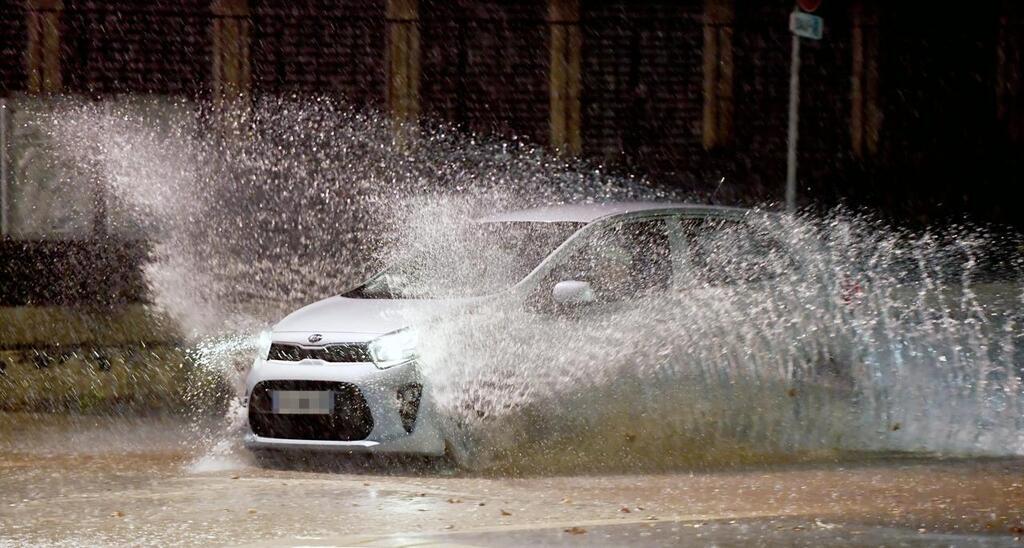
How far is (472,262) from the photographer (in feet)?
32.3

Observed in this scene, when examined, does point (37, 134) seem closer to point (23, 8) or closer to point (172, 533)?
point (23, 8)

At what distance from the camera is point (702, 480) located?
8.81m

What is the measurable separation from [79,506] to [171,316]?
37.9ft

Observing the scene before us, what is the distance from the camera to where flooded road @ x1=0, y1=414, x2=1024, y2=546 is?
690 cm

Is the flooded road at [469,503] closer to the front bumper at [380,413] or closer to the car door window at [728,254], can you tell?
the front bumper at [380,413]

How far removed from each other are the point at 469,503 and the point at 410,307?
5.36 ft

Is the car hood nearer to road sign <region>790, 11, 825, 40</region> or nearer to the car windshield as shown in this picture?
the car windshield

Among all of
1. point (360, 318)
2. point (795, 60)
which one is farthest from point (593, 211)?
point (795, 60)

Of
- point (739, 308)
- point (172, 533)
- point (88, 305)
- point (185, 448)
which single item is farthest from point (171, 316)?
point (172, 533)

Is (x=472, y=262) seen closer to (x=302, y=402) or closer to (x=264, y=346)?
(x=264, y=346)

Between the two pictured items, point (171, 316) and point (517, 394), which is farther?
point (171, 316)

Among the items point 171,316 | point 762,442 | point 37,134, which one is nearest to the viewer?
point 762,442

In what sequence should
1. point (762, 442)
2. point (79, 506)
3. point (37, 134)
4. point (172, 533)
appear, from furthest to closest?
point (37, 134), point (762, 442), point (79, 506), point (172, 533)

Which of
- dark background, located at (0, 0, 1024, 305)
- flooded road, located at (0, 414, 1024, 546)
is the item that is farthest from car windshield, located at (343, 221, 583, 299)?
dark background, located at (0, 0, 1024, 305)
